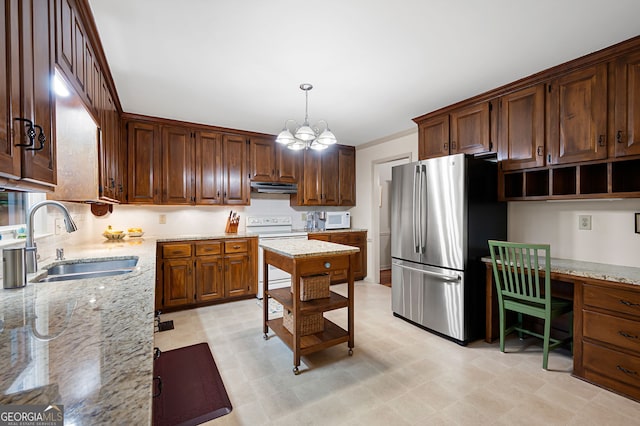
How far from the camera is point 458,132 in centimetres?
314

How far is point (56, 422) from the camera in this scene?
0.51 m

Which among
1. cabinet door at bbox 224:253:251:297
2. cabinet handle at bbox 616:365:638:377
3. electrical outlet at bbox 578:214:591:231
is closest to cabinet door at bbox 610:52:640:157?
electrical outlet at bbox 578:214:591:231

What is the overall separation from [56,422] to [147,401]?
0.45 ft

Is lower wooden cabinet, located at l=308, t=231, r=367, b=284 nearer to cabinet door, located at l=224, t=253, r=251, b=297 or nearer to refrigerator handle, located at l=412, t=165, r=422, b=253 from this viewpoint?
cabinet door, located at l=224, t=253, r=251, b=297

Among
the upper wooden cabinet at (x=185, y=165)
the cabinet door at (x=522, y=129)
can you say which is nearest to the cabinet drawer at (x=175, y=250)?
the upper wooden cabinet at (x=185, y=165)

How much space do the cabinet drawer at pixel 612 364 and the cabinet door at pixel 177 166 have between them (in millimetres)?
4247

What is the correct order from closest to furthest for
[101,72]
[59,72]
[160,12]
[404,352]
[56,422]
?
[56,422]
[59,72]
[160,12]
[101,72]
[404,352]

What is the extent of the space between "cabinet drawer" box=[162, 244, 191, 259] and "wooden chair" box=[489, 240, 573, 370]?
3.31 metres

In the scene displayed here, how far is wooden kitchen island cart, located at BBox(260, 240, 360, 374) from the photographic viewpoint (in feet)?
7.38

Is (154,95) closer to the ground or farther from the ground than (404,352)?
farther from the ground

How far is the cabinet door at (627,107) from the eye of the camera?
2.02 metres

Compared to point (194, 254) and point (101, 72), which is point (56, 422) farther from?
point (194, 254)

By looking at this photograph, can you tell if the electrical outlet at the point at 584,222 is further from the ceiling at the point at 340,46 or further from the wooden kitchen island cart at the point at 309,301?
the wooden kitchen island cart at the point at 309,301

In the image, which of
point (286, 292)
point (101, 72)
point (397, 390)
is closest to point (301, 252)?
point (286, 292)
